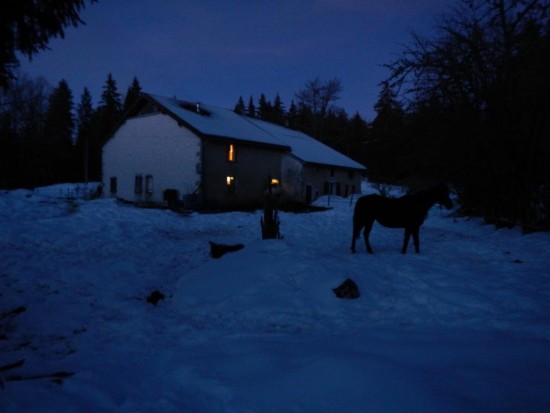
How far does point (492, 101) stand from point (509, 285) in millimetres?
9027

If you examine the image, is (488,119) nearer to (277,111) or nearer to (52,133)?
(52,133)

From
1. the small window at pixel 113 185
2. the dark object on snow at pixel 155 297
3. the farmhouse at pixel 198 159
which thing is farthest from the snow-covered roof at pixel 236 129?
the dark object on snow at pixel 155 297

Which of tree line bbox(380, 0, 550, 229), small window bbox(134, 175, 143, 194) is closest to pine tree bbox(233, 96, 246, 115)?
small window bbox(134, 175, 143, 194)

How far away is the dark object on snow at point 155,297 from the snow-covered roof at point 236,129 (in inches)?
729

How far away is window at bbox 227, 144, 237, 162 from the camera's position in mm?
25562

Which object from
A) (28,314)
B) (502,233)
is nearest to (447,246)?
(502,233)

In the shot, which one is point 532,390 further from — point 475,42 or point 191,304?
point 475,42

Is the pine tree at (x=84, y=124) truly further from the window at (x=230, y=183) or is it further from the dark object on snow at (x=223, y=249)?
the dark object on snow at (x=223, y=249)

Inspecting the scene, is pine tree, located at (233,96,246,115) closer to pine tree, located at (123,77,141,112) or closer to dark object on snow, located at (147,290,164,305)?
pine tree, located at (123,77,141,112)

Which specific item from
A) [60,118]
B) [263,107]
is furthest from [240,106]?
[60,118]

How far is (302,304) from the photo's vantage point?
17.4ft

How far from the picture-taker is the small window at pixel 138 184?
87.8 feet

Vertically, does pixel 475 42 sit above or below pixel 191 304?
above

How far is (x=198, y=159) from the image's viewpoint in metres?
23.5
